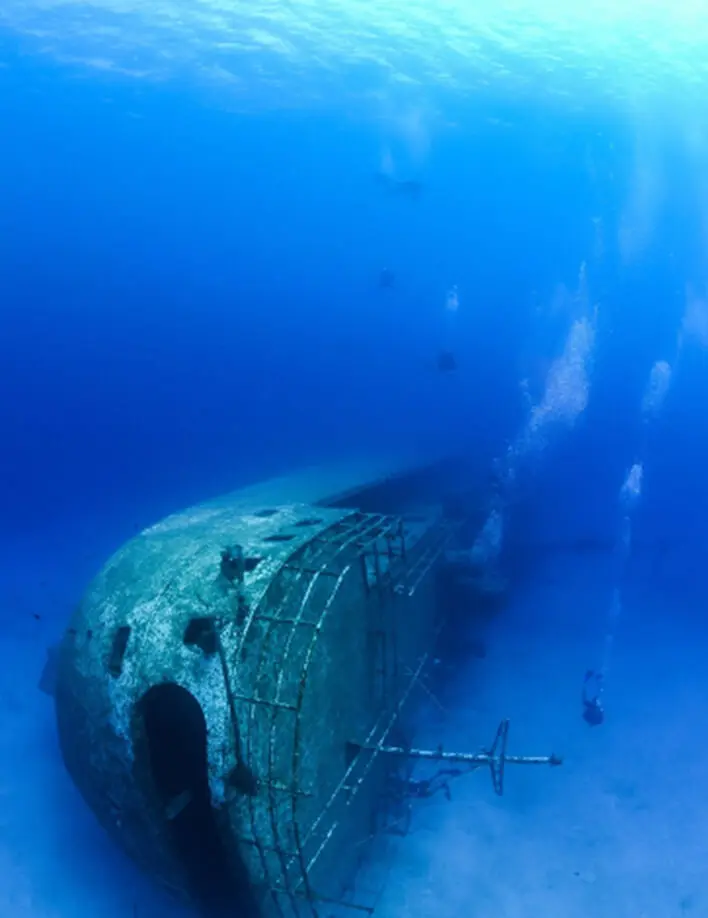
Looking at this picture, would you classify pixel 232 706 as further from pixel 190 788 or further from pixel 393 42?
pixel 393 42

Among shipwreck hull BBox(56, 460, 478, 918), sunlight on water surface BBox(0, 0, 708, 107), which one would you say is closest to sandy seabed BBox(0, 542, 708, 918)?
shipwreck hull BBox(56, 460, 478, 918)

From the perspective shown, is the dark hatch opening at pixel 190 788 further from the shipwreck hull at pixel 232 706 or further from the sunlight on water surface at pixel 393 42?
the sunlight on water surface at pixel 393 42

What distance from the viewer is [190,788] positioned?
5840 mm

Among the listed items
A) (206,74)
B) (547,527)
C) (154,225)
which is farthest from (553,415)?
(154,225)

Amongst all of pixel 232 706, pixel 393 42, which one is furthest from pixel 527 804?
→ pixel 393 42

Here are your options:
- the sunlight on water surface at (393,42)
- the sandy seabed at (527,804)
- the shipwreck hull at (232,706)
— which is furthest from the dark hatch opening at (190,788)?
the sunlight on water surface at (393,42)

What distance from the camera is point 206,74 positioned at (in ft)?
128

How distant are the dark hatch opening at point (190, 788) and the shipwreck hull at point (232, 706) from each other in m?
0.02

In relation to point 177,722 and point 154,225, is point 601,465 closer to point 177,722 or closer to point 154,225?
point 177,722

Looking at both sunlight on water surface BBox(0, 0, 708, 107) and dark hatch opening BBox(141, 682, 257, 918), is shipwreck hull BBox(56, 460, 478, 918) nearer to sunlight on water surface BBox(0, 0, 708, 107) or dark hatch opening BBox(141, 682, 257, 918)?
dark hatch opening BBox(141, 682, 257, 918)

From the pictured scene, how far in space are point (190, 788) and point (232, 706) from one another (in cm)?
136

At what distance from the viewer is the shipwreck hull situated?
525 cm

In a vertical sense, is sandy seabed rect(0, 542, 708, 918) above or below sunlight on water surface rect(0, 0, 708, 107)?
below

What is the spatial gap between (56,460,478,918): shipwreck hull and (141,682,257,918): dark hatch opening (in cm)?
2
